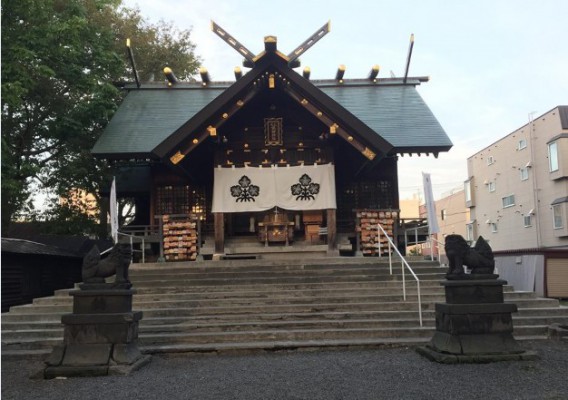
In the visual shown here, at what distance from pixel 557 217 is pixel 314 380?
24234 millimetres

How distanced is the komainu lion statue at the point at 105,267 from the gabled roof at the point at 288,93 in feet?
18.1

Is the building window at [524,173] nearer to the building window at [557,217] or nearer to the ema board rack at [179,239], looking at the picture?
the building window at [557,217]

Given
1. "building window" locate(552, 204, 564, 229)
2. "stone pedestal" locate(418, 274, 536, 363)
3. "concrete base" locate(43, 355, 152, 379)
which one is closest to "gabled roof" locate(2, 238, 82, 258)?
"concrete base" locate(43, 355, 152, 379)

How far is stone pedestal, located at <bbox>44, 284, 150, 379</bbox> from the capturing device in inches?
235

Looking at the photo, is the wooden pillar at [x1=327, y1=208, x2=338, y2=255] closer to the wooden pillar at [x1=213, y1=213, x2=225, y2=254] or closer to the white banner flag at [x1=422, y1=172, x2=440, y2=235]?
the white banner flag at [x1=422, y1=172, x2=440, y2=235]

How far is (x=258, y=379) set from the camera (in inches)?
221

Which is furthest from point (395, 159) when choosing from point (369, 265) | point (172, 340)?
point (172, 340)

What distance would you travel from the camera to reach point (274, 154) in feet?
44.6

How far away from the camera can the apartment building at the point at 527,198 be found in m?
17.9

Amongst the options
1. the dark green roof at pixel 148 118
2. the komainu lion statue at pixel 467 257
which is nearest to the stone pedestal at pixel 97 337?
the komainu lion statue at pixel 467 257

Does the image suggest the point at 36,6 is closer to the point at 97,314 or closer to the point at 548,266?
the point at 97,314

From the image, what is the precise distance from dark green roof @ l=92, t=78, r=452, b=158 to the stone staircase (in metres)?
4.15

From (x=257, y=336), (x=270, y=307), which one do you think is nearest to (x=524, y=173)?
(x=270, y=307)

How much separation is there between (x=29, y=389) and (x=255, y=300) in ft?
14.0
